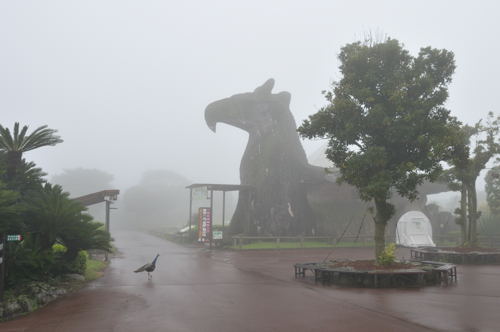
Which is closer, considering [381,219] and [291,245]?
[381,219]

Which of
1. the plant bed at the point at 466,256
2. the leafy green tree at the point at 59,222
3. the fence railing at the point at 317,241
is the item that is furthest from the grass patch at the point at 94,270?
the plant bed at the point at 466,256

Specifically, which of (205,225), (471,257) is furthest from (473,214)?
(205,225)

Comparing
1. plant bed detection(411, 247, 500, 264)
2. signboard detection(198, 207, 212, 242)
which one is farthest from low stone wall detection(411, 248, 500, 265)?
signboard detection(198, 207, 212, 242)

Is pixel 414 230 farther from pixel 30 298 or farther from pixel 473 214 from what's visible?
pixel 30 298

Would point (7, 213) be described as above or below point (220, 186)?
below

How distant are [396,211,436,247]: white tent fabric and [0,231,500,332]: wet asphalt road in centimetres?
1726

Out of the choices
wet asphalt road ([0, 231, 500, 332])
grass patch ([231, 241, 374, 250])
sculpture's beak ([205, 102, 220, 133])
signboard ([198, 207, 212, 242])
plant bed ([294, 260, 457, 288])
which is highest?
sculpture's beak ([205, 102, 220, 133])

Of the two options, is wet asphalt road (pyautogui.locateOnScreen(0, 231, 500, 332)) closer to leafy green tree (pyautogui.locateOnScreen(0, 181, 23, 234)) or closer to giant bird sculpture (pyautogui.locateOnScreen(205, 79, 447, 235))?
leafy green tree (pyautogui.locateOnScreen(0, 181, 23, 234))

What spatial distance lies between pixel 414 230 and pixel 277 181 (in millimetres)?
10944

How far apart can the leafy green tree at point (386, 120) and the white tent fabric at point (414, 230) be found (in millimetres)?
17526

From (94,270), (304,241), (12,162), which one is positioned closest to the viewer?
(12,162)

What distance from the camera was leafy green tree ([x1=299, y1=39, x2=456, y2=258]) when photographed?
14500mm

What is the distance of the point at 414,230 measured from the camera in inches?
1257

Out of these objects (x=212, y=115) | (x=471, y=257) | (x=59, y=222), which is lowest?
(x=471, y=257)
